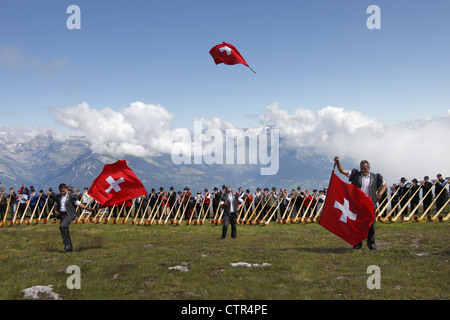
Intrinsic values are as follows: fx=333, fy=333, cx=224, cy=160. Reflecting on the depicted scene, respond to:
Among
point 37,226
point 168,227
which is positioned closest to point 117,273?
point 168,227

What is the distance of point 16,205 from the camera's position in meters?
35.2

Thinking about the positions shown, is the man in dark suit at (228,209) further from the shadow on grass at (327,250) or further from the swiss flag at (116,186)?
the shadow on grass at (327,250)

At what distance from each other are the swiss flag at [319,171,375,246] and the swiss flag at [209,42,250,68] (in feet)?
31.6

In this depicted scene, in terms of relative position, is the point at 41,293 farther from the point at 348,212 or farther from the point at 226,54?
the point at 226,54

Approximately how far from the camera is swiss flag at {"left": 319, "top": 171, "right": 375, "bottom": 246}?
1441cm

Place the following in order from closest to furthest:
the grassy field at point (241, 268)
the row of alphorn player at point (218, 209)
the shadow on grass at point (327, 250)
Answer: the grassy field at point (241, 268)
the shadow on grass at point (327, 250)
the row of alphorn player at point (218, 209)

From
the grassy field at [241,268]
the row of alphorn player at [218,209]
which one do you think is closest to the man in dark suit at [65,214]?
the grassy field at [241,268]

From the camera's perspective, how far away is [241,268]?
13383 millimetres

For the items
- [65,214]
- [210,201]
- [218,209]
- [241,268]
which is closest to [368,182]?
[241,268]

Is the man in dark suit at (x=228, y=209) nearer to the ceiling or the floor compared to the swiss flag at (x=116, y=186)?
nearer to the floor

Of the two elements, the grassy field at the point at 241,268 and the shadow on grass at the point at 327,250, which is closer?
the grassy field at the point at 241,268

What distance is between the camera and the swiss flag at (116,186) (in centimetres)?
1989
